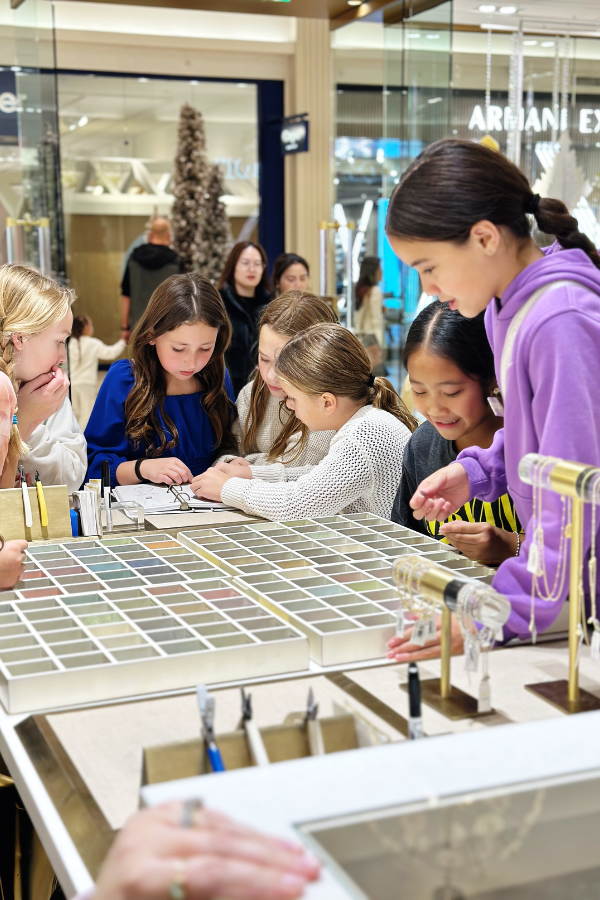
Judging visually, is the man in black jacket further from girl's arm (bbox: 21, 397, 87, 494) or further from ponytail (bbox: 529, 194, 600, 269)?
ponytail (bbox: 529, 194, 600, 269)

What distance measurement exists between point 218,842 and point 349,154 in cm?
823

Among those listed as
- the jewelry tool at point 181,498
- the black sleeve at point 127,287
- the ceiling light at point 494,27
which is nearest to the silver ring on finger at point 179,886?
the jewelry tool at point 181,498

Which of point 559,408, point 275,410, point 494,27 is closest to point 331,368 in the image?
point 275,410

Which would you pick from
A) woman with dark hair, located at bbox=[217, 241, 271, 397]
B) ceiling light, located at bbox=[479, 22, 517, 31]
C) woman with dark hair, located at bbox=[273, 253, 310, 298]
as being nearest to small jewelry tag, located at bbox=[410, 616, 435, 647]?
woman with dark hair, located at bbox=[217, 241, 271, 397]

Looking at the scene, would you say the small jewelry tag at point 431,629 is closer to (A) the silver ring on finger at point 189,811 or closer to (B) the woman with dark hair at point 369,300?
(A) the silver ring on finger at point 189,811

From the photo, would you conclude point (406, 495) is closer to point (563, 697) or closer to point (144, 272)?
point (563, 697)

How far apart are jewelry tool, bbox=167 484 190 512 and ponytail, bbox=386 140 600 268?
1.31 meters

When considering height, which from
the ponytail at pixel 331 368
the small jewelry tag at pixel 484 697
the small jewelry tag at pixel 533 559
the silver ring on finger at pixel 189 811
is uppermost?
the ponytail at pixel 331 368

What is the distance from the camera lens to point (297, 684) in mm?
1260

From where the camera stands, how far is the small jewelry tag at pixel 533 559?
1.18 m

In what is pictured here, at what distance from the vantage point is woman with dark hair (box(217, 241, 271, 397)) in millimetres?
4898

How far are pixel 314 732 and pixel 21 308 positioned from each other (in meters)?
1.62

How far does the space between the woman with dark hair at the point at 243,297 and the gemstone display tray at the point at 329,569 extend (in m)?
2.79

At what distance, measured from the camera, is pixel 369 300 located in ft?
23.6
